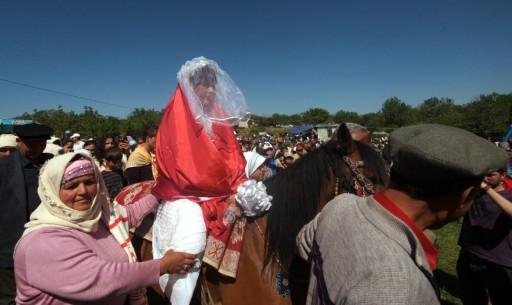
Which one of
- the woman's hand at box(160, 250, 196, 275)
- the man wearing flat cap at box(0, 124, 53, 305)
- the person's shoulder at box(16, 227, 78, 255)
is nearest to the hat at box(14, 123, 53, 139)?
the man wearing flat cap at box(0, 124, 53, 305)

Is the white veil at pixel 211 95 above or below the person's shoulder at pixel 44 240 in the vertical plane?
above

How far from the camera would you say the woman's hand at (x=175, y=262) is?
173 centimetres

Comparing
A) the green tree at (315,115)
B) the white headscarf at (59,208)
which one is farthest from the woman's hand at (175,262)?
the green tree at (315,115)

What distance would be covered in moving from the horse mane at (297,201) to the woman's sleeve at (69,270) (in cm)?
97

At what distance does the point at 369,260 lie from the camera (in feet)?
2.82

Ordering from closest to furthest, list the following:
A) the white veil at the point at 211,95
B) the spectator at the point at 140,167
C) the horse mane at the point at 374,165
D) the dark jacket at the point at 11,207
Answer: the horse mane at the point at 374,165, the white veil at the point at 211,95, the dark jacket at the point at 11,207, the spectator at the point at 140,167

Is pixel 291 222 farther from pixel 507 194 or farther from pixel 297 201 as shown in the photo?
pixel 507 194

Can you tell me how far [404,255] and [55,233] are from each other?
5.43 ft

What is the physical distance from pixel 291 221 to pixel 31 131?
2.74 m

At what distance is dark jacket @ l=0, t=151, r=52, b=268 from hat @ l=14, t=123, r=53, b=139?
0.33m

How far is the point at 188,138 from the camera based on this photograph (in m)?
2.22

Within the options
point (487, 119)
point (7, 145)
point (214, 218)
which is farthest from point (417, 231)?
point (487, 119)

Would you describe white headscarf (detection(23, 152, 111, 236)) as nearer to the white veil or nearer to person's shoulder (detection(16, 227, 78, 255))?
person's shoulder (detection(16, 227, 78, 255))

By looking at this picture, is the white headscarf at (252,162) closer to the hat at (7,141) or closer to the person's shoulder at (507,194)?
the person's shoulder at (507,194)
